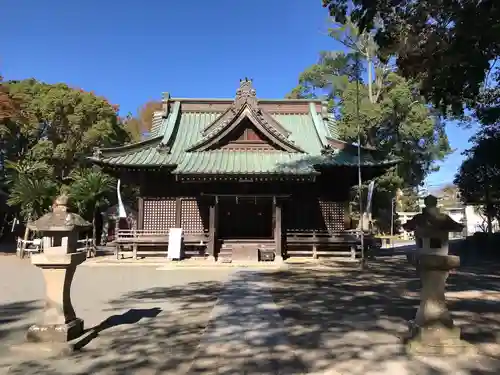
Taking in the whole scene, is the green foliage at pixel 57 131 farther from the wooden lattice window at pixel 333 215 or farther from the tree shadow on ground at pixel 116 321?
the tree shadow on ground at pixel 116 321

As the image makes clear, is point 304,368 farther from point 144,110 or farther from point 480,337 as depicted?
point 144,110

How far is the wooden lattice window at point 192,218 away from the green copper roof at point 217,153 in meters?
2.17

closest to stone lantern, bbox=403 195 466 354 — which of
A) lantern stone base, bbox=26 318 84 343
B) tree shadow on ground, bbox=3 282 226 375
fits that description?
tree shadow on ground, bbox=3 282 226 375

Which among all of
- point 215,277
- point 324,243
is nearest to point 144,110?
point 324,243

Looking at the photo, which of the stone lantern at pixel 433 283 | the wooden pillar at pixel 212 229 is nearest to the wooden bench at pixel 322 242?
the wooden pillar at pixel 212 229

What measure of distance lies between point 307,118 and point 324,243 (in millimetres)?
8335

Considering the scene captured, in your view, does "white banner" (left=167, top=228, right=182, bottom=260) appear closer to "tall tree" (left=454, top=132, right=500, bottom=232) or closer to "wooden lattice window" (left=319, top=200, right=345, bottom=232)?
"wooden lattice window" (left=319, top=200, right=345, bottom=232)

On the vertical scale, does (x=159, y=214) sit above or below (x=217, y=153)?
below

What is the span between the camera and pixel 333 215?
2089 centimetres

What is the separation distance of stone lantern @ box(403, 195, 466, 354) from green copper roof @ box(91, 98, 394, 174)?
12175 mm

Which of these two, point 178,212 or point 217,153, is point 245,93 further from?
point 178,212

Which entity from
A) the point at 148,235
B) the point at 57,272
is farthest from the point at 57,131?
the point at 57,272

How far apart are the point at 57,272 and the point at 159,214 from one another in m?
14.5

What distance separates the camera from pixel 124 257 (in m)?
20.8
